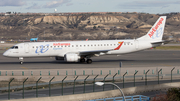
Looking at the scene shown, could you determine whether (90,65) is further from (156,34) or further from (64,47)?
(156,34)

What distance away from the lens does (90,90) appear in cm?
2461

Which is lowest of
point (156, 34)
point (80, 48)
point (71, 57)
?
point (71, 57)

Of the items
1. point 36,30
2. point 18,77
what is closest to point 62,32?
point 36,30

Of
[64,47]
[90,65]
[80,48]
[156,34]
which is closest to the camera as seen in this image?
[90,65]

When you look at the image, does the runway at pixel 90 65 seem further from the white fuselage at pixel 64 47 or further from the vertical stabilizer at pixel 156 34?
the vertical stabilizer at pixel 156 34

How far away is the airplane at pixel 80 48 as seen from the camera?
4531cm

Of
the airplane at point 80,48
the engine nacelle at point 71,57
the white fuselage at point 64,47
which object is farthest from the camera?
the white fuselage at point 64,47

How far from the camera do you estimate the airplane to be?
45312 millimetres

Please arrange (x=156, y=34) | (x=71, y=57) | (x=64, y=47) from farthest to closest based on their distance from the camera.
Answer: (x=156, y=34) < (x=64, y=47) < (x=71, y=57)

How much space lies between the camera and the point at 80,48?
4697 cm

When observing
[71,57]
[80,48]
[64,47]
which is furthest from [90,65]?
[64,47]

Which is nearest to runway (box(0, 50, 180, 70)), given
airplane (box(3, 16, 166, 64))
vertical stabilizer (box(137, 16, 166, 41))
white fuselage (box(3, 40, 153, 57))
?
airplane (box(3, 16, 166, 64))

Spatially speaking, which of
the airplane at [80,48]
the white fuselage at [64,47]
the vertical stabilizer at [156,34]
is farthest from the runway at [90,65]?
the vertical stabilizer at [156,34]

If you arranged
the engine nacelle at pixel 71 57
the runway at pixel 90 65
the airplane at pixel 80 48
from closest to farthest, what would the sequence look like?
the runway at pixel 90 65, the engine nacelle at pixel 71 57, the airplane at pixel 80 48
